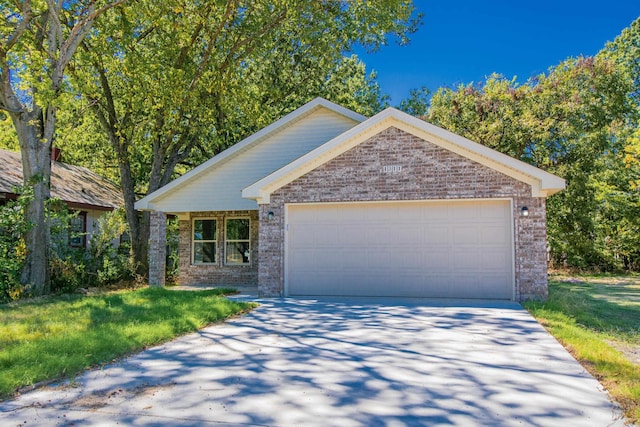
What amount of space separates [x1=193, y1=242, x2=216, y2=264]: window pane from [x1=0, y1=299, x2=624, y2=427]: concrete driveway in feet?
31.4

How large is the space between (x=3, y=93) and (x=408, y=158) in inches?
419

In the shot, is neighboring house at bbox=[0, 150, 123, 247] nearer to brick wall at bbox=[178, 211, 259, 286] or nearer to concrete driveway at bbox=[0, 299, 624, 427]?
brick wall at bbox=[178, 211, 259, 286]

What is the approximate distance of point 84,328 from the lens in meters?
8.41

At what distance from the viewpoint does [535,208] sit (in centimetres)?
1171

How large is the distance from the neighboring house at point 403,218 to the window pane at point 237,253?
4633mm

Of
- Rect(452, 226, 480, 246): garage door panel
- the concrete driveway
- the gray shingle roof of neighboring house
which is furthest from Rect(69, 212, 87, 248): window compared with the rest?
Rect(452, 226, 480, 246): garage door panel

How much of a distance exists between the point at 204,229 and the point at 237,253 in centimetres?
150

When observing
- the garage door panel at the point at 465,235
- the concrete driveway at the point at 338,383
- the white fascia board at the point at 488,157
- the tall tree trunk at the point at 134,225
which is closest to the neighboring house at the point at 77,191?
the tall tree trunk at the point at 134,225

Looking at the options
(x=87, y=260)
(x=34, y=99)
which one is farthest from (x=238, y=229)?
(x=34, y=99)

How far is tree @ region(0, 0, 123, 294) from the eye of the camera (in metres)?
13.6

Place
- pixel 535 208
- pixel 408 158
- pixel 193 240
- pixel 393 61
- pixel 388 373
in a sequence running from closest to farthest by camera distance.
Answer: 1. pixel 388 373
2. pixel 535 208
3. pixel 408 158
4. pixel 193 240
5. pixel 393 61

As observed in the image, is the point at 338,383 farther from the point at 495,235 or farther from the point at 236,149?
the point at 236,149

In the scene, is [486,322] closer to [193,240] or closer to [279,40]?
[193,240]

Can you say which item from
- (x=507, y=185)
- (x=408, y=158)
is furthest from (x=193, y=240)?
(x=507, y=185)
